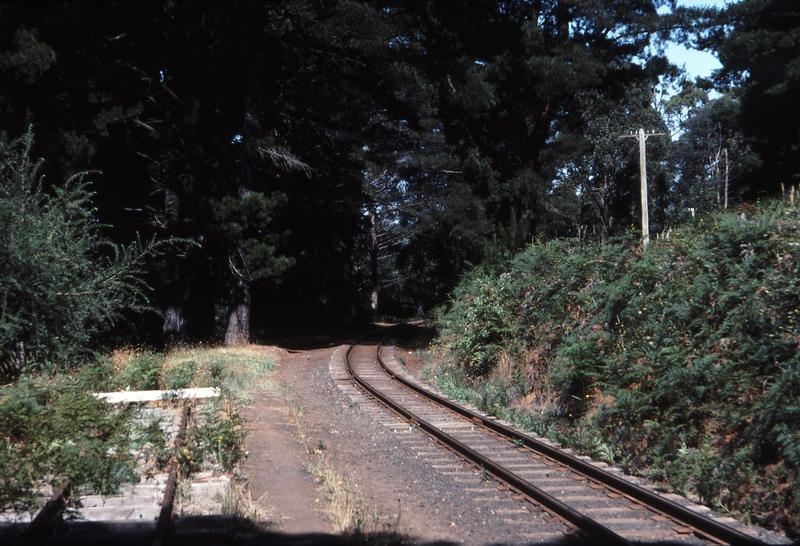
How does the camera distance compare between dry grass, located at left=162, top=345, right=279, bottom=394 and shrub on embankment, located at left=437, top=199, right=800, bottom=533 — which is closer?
shrub on embankment, located at left=437, top=199, right=800, bottom=533

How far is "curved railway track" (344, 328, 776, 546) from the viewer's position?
20.0ft

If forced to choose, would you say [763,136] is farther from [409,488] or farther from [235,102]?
[409,488]

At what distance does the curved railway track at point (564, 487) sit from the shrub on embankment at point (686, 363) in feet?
2.06

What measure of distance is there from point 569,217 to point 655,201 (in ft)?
18.8

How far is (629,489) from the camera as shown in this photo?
286 inches

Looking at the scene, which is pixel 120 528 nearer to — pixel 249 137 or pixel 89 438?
pixel 89 438

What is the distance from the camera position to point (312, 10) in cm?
2252

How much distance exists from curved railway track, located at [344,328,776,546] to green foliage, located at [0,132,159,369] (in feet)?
19.9

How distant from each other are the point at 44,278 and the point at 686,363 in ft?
33.5

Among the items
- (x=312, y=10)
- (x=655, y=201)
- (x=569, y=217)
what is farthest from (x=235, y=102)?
(x=655, y=201)

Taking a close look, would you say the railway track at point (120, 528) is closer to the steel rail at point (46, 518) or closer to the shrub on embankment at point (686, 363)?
the steel rail at point (46, 518)

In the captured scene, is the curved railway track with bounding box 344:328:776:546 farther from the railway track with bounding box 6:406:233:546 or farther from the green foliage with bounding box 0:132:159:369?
the green foliage with bounding box 0:132:159:369

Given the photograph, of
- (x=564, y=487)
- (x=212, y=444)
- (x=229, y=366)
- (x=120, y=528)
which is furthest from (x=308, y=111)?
(x=120, y=528)

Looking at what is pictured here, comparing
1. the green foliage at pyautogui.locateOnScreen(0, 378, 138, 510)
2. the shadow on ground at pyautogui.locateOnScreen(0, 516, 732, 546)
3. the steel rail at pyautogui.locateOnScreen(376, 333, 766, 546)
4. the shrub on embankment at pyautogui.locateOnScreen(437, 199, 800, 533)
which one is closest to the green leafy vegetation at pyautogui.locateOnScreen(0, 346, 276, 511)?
the green foliage at pyautogui.locateOnScreen(0, 378, 138, 510)
